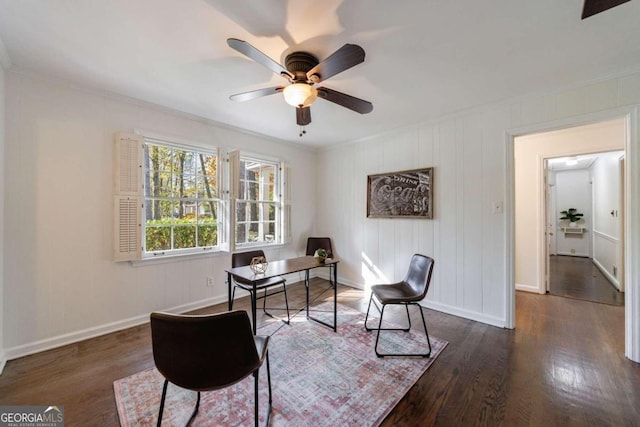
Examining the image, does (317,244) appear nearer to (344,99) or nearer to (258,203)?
(258,203)

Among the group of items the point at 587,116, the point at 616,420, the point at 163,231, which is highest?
the point at 587,116

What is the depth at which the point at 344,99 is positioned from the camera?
78.7 inches

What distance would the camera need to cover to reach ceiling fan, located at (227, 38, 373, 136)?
58.4 inches

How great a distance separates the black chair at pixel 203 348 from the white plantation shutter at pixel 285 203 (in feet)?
9.95

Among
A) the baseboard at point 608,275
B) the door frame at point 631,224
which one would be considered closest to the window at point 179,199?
the door frame at point 631,224

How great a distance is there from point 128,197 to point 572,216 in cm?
992

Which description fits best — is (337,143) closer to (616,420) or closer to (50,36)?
(50,36)

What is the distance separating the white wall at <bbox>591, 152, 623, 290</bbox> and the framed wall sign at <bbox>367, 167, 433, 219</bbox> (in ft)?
10.4

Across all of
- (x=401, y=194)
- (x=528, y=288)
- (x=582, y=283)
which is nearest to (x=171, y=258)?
(x=401, y=194)

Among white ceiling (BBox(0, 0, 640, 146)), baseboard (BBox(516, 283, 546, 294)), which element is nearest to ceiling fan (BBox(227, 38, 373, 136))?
white ceiling (BBox(0, 0, 640, 146))

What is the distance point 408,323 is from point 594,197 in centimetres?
637

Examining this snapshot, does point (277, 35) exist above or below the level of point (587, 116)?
above

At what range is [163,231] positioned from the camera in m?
3.04

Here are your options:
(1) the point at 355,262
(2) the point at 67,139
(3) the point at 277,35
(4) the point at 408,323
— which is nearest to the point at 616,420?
(4) the point at 408,323
